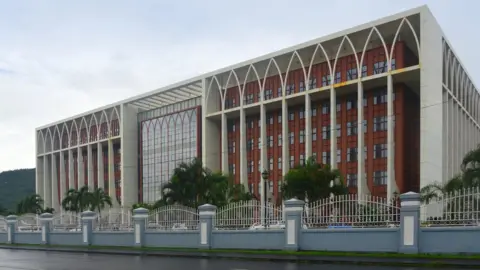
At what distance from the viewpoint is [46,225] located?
3095 cm

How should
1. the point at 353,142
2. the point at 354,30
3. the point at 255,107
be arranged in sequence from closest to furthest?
the point at 354,30, the point at 353,142, the point at 255,107

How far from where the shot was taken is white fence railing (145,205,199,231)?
22.6 metres

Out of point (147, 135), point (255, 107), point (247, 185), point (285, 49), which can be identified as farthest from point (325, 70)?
point (147, 135)

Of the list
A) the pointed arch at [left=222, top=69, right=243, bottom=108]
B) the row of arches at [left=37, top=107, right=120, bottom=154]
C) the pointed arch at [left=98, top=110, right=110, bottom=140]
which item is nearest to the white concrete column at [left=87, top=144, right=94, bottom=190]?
the row of arches at [left=37, top=107, right=120, bottom=154]

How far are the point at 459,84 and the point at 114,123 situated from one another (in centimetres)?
5181

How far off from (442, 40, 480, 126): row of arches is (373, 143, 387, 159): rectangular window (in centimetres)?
836

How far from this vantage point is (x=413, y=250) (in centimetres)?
1591

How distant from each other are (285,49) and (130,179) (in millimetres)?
35602

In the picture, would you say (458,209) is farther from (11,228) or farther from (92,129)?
(92,129)

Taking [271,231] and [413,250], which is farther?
[271,231]

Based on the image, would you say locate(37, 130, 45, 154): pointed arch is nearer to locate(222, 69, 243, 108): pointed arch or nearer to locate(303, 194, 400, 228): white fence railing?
locate(222, 69, 243, 108): pointed arch

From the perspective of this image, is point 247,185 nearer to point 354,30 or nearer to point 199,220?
point 354,30

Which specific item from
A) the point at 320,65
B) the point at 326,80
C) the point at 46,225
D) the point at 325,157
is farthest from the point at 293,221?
the point at 320,65

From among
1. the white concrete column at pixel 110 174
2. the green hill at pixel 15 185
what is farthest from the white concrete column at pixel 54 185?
the green hill at pixel 15 185
